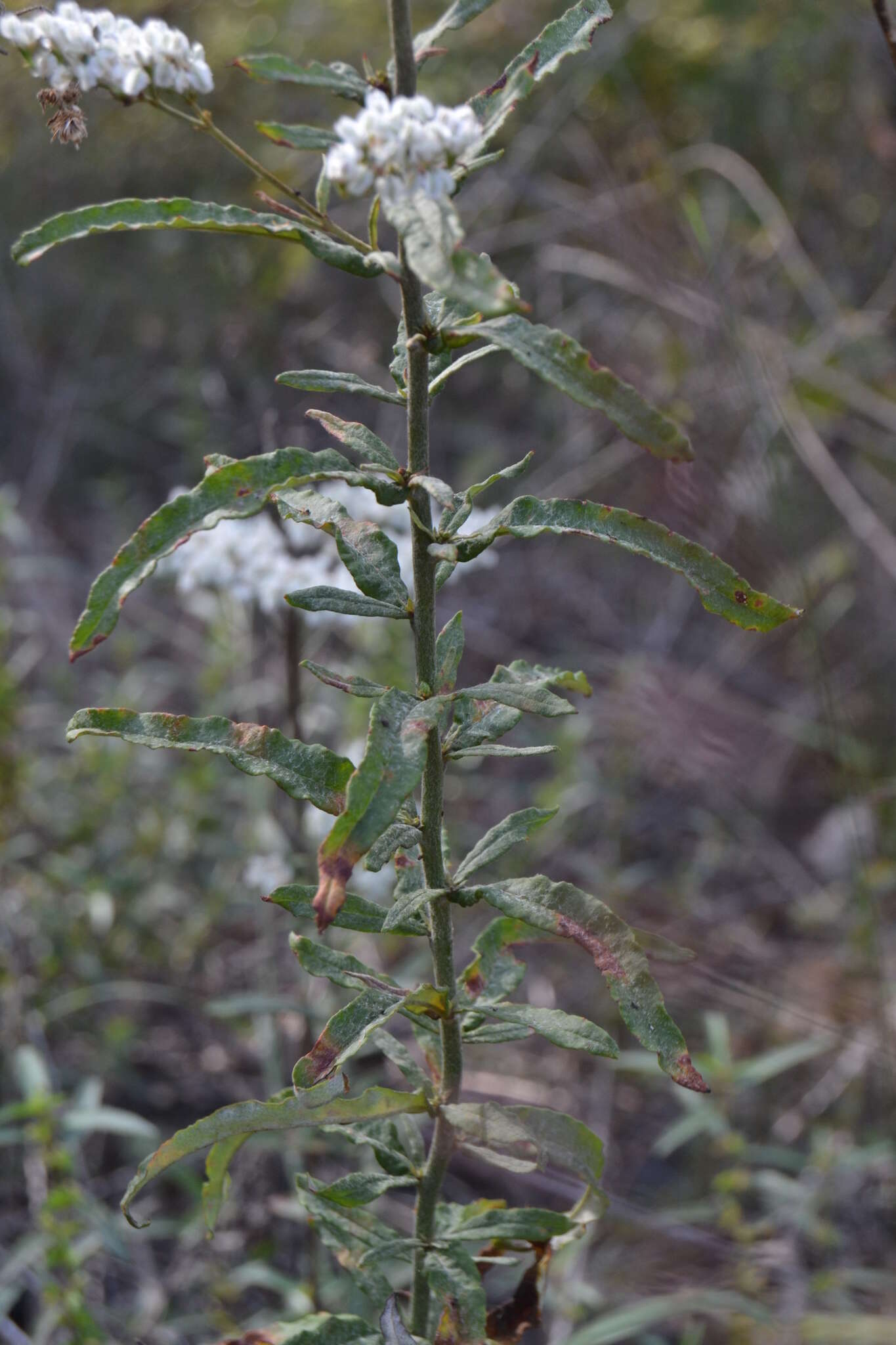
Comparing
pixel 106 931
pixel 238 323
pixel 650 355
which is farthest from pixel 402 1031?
pixel 650 355

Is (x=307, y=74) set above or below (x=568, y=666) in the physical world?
above

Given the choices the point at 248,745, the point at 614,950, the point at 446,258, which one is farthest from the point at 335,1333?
the point at 446,258

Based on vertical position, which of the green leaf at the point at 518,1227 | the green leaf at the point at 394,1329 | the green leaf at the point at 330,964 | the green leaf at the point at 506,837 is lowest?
the green leaf at the point at 394,1329

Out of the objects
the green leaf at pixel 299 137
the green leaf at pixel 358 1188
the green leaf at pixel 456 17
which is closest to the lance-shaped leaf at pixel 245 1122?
the green leaf at pixel 358 1188

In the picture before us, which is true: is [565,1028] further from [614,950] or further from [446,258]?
[446,258]

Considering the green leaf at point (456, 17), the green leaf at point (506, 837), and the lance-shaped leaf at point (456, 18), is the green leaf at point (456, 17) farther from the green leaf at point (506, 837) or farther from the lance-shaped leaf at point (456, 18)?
the green leaf at point (506, 837)

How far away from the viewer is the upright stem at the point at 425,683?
3.27 ft

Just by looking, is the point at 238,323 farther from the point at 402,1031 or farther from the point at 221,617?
the point at 402,1031

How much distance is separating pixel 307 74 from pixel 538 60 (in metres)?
0.22

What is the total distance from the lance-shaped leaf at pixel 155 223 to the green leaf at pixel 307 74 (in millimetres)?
141

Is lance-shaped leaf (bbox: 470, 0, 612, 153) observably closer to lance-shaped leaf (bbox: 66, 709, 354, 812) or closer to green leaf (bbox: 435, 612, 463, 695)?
green leaf (bbox: 435, 612, 463, 695)

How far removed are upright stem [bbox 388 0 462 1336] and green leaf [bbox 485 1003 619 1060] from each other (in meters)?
0.08

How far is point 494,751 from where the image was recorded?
1.16 meters

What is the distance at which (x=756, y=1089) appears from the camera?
344cm
